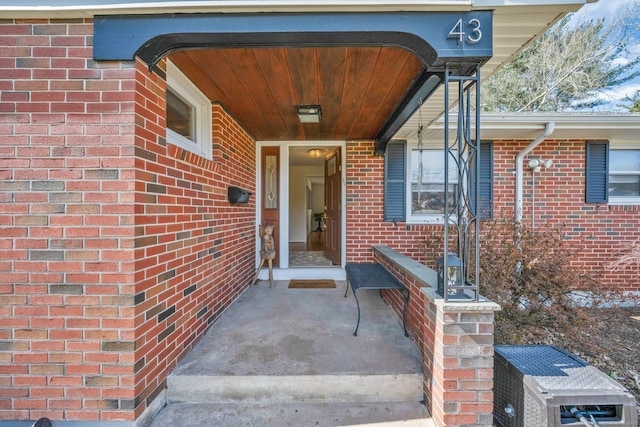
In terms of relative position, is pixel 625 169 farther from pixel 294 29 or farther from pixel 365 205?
pixel 294 29

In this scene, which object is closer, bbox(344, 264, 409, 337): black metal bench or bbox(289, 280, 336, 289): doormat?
bbox(344, 264, 409, 337): black metal bench

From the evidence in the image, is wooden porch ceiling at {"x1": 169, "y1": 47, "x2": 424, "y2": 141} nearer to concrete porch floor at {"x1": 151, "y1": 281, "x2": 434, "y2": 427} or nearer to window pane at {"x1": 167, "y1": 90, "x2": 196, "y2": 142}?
window pane at {"x1": 167, "y1": 90, "x2": 196, "y2": 142}

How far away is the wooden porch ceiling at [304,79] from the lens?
201 cm

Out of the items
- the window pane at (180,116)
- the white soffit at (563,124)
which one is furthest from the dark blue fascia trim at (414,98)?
the window pane at (180,116)

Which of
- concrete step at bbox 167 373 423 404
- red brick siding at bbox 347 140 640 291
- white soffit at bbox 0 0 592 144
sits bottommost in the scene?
concrete step at bbox 167 373 423 404

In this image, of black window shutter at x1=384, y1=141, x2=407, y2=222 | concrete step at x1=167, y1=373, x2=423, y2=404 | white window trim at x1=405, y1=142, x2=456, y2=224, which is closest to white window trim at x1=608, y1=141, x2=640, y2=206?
white window trim at x1=405, y1=142, x2=456, y2=224

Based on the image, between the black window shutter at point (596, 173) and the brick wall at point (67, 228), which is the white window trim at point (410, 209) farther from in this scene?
the brick wall at point (67, 228)

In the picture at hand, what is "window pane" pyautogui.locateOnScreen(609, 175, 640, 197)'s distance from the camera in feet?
14.4

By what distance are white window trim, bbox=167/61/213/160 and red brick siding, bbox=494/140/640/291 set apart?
4.28 metres

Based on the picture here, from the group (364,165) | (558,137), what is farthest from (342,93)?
(558,137)

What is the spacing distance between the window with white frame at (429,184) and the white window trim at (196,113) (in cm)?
308

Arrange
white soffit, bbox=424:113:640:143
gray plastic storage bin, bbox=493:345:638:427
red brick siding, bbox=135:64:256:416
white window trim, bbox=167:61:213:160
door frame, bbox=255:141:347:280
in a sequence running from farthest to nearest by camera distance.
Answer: door frame, bbox=255:141:347:280 < white soffit, bbox=424:113:640:143 < white window trim, bbox=167:61:213:160 < red brick siding, bbox=135:64:256:416 < gray plastic storage bin, bbox=493:345:638:427

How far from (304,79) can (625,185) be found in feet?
17.9

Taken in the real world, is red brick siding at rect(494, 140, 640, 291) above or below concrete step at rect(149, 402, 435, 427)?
above
